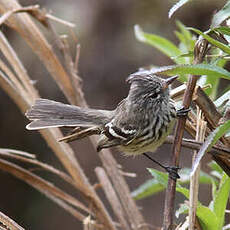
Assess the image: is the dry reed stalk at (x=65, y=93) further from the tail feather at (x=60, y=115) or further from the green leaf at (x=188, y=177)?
the green leaf at (x=188, y=177)

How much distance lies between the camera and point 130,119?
8.27 ft

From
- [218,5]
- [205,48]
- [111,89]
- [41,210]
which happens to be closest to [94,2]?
[111,89]

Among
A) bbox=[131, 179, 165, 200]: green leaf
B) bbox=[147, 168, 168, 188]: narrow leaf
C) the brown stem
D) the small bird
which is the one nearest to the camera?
the brown stem

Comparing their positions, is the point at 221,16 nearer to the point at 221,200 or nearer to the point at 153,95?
the point at 221,200

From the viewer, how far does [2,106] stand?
6.46 metres

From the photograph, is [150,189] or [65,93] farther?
[65,93]

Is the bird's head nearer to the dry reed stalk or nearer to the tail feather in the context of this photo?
the tail feather

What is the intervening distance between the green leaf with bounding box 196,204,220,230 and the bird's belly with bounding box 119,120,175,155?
0.65 meters

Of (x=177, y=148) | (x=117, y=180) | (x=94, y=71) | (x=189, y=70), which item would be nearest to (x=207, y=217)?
(x=177, y=148)

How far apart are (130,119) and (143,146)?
191mm

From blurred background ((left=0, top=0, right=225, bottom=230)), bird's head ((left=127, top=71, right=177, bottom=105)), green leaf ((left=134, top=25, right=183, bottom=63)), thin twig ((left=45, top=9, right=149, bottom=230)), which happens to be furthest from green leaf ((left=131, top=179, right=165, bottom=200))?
blurred background ((left=0, top=0, right=225, bottom=230))

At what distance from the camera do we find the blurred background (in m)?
6.21

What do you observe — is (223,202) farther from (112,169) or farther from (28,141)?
(28,141)

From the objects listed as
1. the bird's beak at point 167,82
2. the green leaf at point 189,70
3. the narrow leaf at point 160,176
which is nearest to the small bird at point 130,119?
the bird's beak at point 167,82
